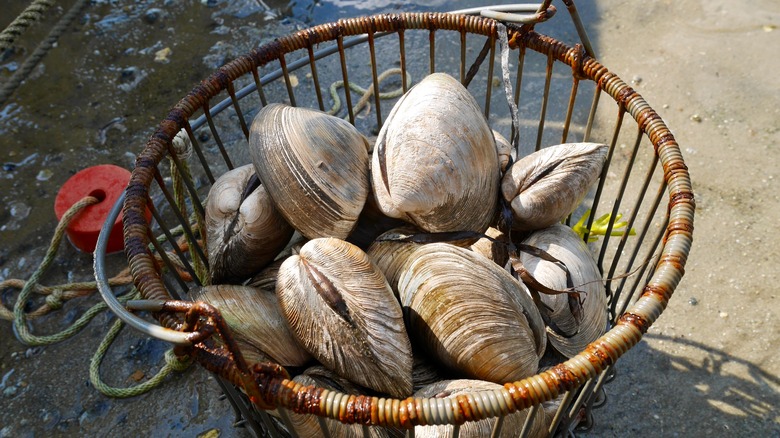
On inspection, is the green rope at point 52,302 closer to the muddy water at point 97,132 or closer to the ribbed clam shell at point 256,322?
the muddy water at point 97,132

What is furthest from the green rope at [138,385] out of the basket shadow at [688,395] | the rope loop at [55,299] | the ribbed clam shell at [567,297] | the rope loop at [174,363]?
the basket shadow at [688,395]

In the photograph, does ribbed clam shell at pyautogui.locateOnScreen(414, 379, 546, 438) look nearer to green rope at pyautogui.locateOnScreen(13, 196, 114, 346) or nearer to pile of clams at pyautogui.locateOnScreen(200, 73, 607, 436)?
pile of clams at pyautogui.locateOnScreen(200, 73, 607, 436)

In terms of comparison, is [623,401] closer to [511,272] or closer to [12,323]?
[511,272]

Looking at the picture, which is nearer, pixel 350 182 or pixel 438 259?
pixel 438 259

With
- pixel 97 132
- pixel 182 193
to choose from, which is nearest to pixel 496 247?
pixel 182 193

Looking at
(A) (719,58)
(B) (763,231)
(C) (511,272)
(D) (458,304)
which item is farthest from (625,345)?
(A) (719,58)

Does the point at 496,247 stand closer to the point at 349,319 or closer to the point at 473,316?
the point at 473,316
